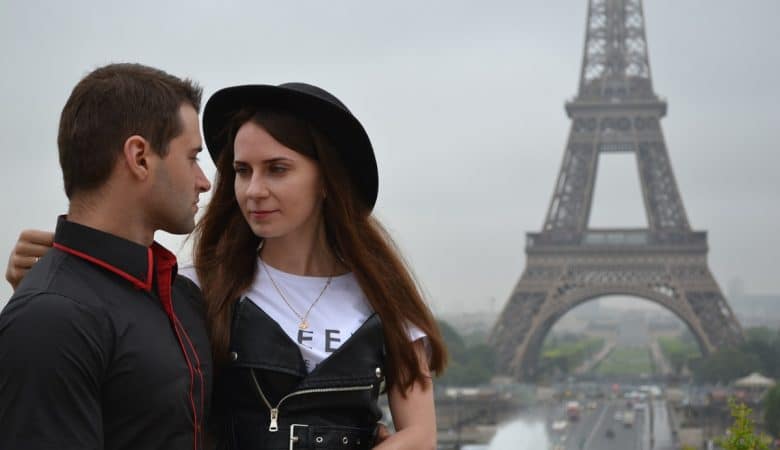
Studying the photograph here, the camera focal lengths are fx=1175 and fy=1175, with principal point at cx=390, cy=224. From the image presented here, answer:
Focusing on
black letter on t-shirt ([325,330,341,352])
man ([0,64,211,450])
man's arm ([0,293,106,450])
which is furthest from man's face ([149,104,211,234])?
black letter on t-shirt ([325,330,341,352])

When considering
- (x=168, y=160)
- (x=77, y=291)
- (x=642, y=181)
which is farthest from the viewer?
(x=642, y=181)

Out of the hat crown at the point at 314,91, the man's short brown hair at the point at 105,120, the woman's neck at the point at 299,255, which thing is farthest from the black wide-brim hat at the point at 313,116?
the man's short brown hair at the point at 105,120

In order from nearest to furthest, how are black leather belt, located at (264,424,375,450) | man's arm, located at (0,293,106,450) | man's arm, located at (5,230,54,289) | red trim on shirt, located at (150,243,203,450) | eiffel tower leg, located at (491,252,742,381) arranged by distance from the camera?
man's arm, located at (0,293,106,450), red trim on shirt, located at (150,243,203,450), man's arm, located at (5,230,54,289), black leather belt, located at (264,424,375,450), eiffel tower leg, located at (491,252,742,381)

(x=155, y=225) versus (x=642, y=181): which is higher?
(x=642, y=181)

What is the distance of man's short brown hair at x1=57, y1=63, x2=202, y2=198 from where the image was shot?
7.09 feet

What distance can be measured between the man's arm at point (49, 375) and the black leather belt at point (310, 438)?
0.66 metres

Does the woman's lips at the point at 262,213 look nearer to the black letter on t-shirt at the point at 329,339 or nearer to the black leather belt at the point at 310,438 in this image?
the black letter on t-shirt at the point at 329,339

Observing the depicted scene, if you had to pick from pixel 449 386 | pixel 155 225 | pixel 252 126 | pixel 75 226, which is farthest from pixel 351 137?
pixel 449 386

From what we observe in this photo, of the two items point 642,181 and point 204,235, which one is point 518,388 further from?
point 204,235

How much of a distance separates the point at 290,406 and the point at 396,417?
0.32 meters

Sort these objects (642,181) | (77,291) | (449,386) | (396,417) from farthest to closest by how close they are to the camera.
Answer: (449,386) < (642,181) < (396,417) < (77,291)

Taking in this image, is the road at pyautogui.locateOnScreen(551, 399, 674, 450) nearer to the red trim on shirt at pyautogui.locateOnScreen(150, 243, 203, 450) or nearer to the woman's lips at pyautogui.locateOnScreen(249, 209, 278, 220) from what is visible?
the woman's lips at pyautogui.locateOnScreen(249, 209, 278, 220)

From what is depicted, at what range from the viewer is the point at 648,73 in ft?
135

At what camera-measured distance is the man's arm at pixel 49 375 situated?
193 cm
